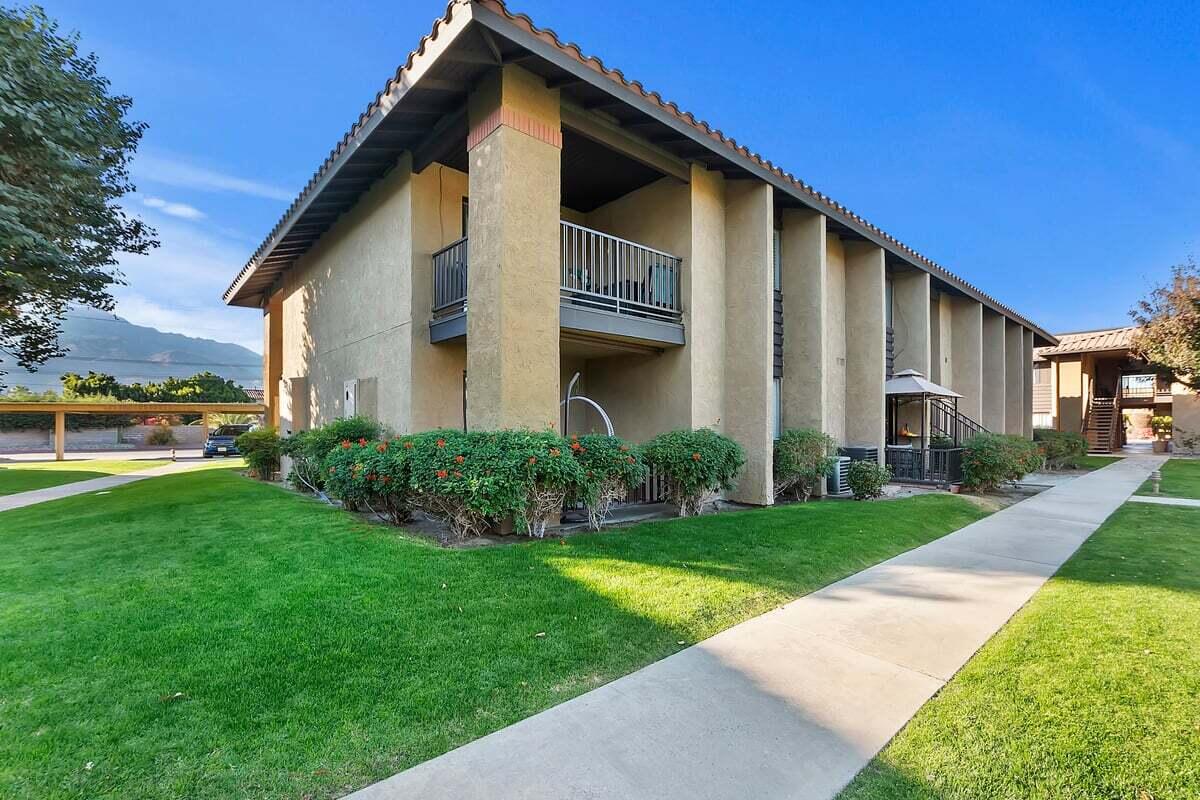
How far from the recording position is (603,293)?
937cm

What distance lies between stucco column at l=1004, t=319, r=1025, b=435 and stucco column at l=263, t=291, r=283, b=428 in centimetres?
2747

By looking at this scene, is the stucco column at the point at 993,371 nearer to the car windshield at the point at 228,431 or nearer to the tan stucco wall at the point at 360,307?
the tan stucco wall at the point at 360,307

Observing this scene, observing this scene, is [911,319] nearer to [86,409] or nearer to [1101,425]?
[1101,425]

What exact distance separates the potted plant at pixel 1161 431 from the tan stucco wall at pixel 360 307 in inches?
1456

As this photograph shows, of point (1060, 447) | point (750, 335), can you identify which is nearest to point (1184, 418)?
point (1060, 447)

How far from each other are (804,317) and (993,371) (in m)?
13.7

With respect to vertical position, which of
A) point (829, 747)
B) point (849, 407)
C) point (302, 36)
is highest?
point (302, 36)

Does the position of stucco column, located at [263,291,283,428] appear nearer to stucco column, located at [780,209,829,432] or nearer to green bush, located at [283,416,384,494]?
green bush, located at [283,416,384,494]

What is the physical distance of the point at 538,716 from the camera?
9.57 feet

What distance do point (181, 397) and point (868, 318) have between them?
52605mm

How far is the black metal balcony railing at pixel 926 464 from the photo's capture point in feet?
41.6

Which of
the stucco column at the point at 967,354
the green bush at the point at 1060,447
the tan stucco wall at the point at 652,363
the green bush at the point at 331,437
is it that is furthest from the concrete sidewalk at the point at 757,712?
the green bush at the point at 1060,447

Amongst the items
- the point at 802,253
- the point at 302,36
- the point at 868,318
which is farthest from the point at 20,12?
the point at 868,318

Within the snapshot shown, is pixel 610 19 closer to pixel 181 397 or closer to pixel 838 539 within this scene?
pixel 838 539
